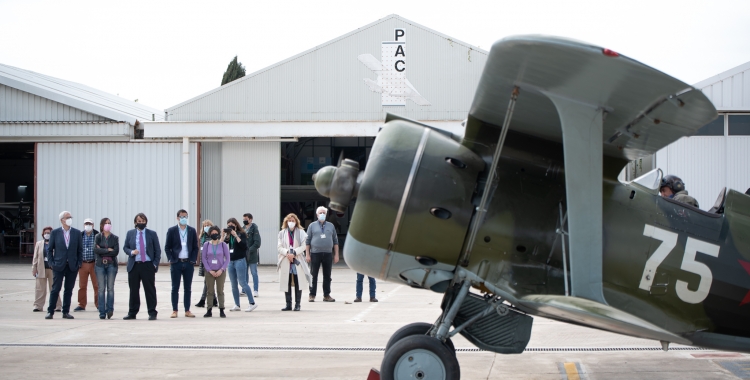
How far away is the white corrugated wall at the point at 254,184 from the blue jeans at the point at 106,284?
1209 centimetres

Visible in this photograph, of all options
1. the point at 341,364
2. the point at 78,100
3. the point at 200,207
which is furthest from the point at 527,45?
the point at 78,100

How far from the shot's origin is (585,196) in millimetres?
5023

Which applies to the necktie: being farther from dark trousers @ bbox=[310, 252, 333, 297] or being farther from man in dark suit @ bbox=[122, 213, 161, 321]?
dark trousers @ bbox=[310, 252, 333, 297]

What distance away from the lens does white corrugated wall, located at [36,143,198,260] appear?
2455 centimetres

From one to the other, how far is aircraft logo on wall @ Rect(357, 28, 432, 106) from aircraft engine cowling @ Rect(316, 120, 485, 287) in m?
18.0

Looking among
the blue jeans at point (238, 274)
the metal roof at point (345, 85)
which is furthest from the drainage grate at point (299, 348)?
the metal roof at point (345, 85)

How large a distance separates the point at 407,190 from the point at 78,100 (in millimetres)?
22427

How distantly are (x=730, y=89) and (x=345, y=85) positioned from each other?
12.5 metres

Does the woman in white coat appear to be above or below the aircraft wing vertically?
below

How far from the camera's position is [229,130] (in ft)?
79.1

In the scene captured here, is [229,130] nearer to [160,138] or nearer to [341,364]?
[160,138]

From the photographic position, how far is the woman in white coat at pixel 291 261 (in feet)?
42.0

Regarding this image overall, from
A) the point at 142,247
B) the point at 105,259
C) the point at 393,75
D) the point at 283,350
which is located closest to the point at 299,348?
the point at 283,350

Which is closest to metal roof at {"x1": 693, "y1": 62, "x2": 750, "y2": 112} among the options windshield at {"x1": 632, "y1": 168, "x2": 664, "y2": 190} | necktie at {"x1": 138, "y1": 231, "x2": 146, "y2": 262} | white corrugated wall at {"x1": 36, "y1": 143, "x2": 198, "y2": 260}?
windshield at {"x1": 632, "y1": 168, "x2": 664, "y2": 190}
